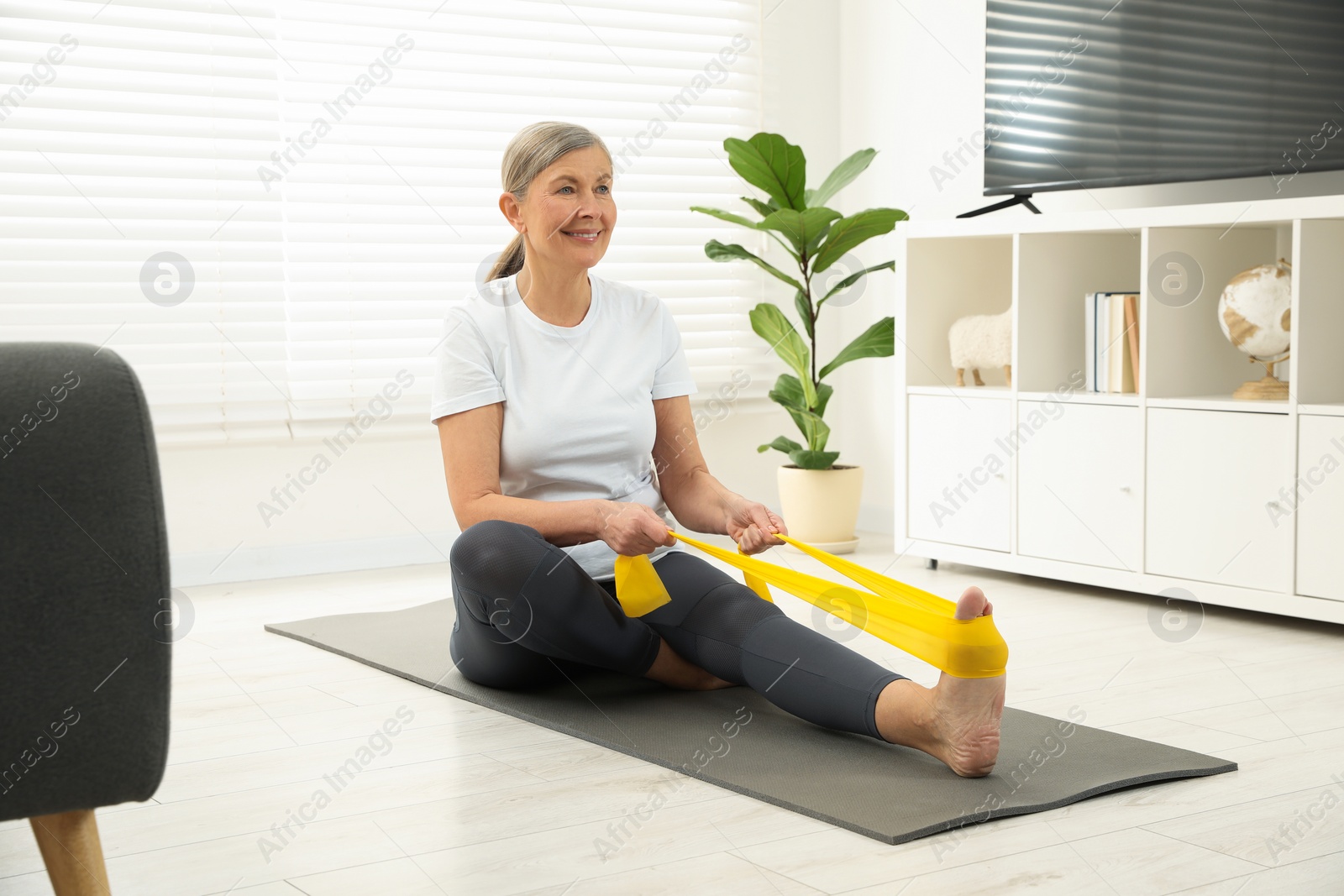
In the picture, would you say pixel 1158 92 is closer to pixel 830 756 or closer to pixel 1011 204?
pixel 1011 204

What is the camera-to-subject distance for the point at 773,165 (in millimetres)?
3662

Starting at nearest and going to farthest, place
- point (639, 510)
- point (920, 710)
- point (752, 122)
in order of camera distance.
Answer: point (920, 710), point (639, 510), point (752, 122)

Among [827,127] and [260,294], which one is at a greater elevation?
[827,127]

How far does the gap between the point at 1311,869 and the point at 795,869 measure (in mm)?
553

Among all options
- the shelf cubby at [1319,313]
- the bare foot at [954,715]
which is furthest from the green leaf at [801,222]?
the bare foot at [954,715]

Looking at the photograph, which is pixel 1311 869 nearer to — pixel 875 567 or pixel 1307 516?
pixel 1307 516

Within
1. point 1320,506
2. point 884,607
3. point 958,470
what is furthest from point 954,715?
point 958,470

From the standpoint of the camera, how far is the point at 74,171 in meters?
3.28

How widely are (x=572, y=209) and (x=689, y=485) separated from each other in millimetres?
489

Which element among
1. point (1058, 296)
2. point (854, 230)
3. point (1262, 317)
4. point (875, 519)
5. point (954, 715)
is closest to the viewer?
point (954, 715)

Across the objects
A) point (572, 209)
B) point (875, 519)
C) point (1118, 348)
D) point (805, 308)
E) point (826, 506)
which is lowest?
point (875, 519)

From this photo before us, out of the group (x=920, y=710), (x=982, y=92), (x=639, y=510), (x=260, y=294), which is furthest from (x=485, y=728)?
(x=982, y=92)

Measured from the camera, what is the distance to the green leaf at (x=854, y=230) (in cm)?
357

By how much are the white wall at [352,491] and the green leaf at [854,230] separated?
0.73 metres
